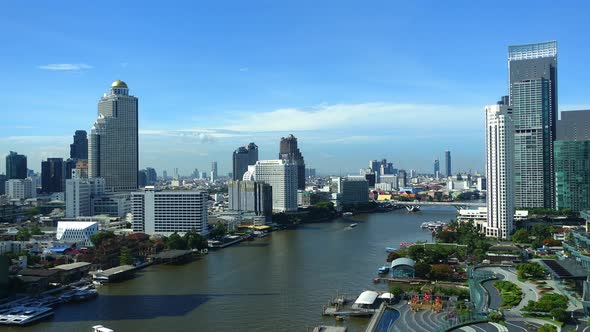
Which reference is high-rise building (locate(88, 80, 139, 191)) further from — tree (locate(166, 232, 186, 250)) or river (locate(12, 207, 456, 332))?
tree (locate(166, 232, 186, 250))

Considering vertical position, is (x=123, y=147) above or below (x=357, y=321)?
above

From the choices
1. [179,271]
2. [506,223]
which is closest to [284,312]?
[179,271]

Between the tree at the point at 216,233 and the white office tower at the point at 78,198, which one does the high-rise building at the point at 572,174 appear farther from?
the white office tower at the point at 78,198

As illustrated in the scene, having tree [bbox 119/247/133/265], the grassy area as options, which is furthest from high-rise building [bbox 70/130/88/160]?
the grassy area

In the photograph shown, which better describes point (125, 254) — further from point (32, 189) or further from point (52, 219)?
point (32, 189)

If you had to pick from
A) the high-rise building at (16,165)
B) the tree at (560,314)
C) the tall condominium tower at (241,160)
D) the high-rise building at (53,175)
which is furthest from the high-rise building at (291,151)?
the tree at (560,314)
